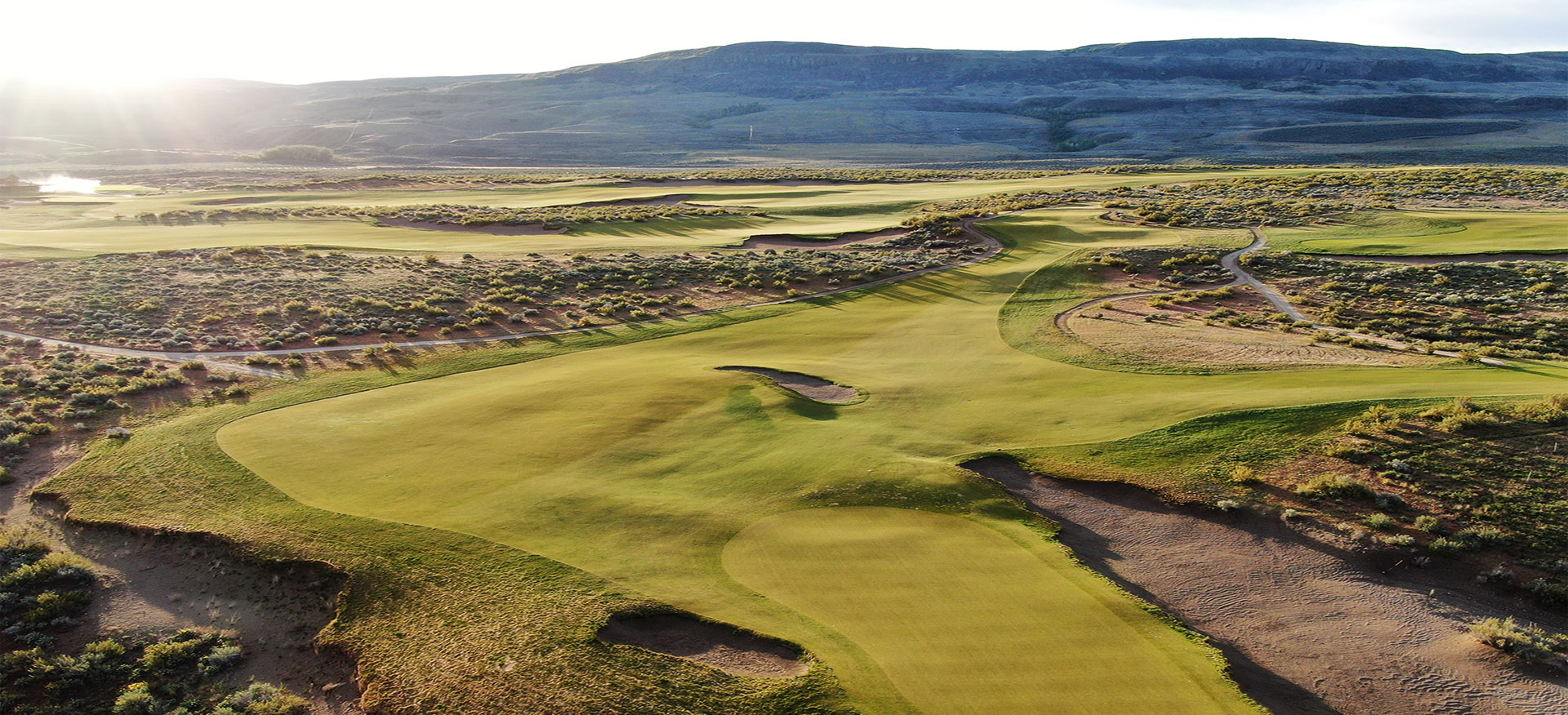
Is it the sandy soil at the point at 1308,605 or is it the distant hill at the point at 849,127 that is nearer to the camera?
the sandy soil at the point at 1308,605

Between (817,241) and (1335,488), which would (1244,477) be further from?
(817,241)

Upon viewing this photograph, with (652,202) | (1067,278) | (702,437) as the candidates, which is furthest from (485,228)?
(702,437)

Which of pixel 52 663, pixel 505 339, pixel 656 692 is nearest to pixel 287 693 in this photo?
pixel 52 663

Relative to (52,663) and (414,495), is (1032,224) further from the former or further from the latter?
(52,663)

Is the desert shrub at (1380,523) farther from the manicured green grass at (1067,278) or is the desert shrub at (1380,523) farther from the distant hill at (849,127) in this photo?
the distant hill at (849,127)

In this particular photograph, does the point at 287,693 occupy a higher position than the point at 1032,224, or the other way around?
the point at 1032,224

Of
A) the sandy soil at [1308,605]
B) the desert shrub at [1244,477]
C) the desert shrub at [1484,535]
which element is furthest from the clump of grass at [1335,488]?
the desert shrub at [1484,535]

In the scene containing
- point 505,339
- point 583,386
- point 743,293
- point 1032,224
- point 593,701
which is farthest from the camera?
point 1032,224
